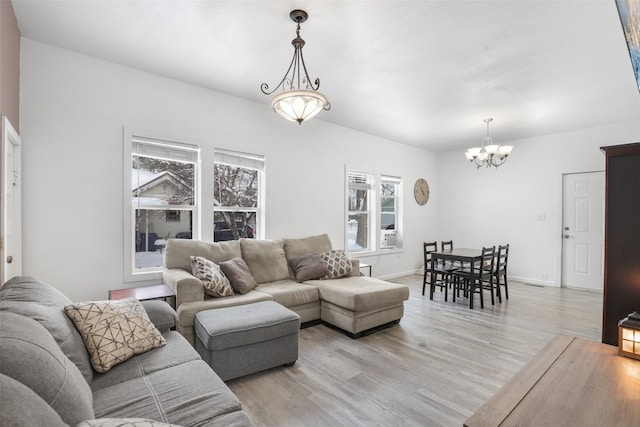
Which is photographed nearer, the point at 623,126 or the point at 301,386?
the point at 301,386

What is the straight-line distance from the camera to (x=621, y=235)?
6.27 ft

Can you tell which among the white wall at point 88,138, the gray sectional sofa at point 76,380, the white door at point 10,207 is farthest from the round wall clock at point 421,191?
the white door at point 10,207

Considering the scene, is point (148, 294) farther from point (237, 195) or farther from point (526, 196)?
point (526, 196)

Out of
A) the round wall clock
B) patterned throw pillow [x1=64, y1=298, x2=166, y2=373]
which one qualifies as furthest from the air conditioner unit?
patterned throw pillow [x1=64, y1=298, x2=166, y2=373]

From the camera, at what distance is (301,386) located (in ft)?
7.52

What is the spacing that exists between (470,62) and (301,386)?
10.6 ft

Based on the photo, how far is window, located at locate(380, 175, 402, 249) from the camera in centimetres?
618

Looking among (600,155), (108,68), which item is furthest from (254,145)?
(600,155)

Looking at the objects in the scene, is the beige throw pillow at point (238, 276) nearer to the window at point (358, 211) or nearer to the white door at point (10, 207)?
the white door at point (10, 207)

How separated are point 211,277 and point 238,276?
0.30m

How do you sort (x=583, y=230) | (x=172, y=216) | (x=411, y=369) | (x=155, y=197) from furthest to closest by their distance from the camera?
(x=583, y=230), (x=172, y=216), (x=155, y=197), (x=411, y=369)

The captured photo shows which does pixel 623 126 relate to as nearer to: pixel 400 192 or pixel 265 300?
pixel 400 192

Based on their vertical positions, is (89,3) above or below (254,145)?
above

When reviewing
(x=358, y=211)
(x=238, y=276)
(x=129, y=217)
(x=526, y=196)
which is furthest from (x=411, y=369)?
(x=526, y=196)
